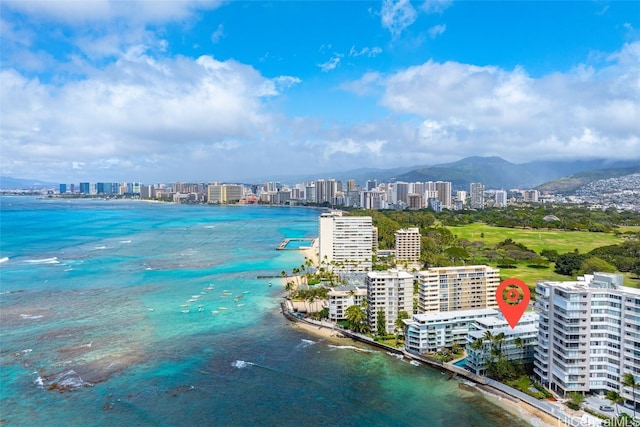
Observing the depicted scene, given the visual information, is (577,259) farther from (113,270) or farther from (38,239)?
(38,239)

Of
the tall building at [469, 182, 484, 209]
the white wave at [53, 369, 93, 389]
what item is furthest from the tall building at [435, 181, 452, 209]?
the white wave at [53, 369, 93, 389]

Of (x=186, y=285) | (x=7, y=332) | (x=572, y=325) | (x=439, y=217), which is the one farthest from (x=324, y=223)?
(x=439, y=217)

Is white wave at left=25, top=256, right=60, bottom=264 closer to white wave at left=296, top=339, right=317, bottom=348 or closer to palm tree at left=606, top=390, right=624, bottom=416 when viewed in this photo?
white wave at left=296, top=339, right=317, bottom=348

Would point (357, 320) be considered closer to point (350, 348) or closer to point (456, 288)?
point (350, 348)

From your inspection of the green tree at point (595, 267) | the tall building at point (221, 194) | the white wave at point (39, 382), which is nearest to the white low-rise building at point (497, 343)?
the white wave at point (39, 382)

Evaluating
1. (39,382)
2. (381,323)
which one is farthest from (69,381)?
(381,323)
